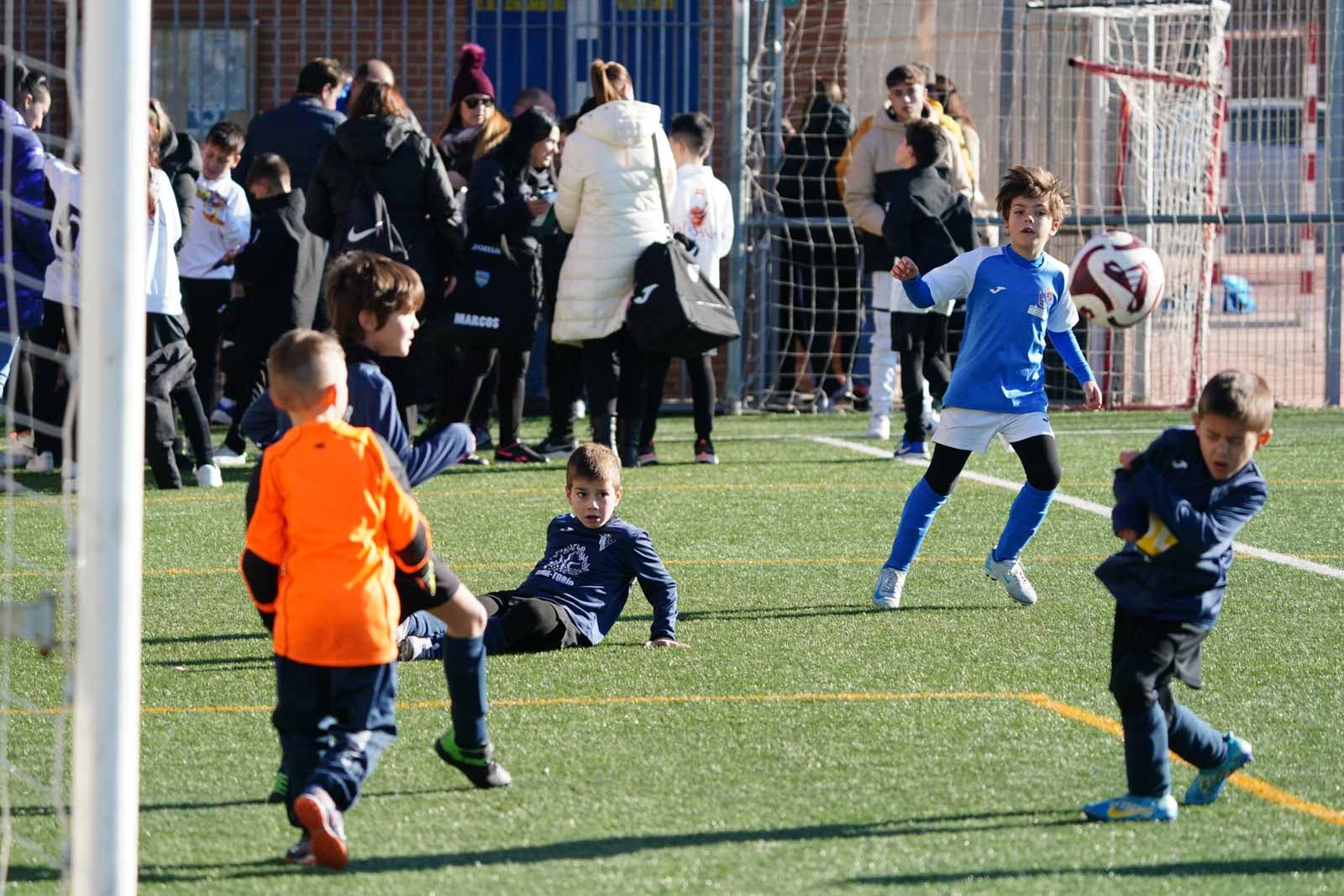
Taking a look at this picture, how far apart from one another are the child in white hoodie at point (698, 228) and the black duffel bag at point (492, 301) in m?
0.72

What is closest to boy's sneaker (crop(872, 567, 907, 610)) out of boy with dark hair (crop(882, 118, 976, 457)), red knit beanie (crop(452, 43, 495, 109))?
boy with dark hair (crop(882, 118, 976, 457))

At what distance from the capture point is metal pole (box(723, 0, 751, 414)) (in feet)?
43.2

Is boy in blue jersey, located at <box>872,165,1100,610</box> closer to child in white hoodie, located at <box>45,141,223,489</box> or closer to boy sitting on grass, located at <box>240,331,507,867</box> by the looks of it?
boy sitting on grass, located at <box>240,331,507,867</box>

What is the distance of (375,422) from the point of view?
4281 millimetres

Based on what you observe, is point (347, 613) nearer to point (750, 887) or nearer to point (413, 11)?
point (750, 887)

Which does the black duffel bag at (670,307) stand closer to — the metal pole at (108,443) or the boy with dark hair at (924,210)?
the boy with dark hair at (924,210)

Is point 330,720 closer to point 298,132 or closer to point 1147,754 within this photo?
point 1147,754

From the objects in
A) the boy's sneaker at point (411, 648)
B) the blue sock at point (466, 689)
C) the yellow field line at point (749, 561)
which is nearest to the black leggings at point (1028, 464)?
the yellow field line at point (749, 561)

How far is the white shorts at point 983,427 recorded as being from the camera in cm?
659

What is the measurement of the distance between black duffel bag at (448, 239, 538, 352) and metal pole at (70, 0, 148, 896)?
6666mm

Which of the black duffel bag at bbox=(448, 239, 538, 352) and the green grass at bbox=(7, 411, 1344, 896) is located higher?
the black duffel bag at bbox=(448, 239, 538, 352)

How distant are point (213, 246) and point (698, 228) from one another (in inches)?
108

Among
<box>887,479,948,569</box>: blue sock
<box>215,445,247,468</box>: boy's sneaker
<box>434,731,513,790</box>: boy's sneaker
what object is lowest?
<box>434,731,513,790</box>: boy's sneaker

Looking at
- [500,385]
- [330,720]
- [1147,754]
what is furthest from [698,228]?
[330,720]
